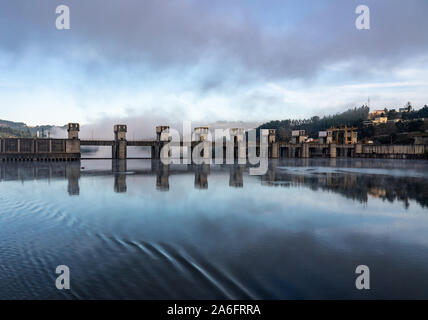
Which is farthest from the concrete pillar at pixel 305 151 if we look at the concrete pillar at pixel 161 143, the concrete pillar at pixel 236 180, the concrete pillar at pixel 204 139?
the concrete pillar at pixel 236 180

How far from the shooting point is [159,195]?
67.2ft

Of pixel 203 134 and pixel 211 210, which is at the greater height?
pixel 203 134

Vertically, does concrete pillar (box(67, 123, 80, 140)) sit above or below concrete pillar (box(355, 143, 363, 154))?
above

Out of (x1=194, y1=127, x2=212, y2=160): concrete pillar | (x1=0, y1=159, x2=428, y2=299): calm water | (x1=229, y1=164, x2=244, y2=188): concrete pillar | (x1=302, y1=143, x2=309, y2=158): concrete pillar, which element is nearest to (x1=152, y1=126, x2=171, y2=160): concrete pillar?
(x1=194, y1=127, x2=212, y2=160): concrete pillar

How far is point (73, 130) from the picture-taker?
7881 cm

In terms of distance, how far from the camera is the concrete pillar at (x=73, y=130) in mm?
78312

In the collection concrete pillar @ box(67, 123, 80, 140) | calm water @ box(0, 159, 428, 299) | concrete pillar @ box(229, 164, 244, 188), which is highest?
concrete pillar @ box(67, 123, 80, 140)

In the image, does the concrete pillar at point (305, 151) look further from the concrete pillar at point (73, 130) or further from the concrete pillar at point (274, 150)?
the concrete pillar at point (73, 130)

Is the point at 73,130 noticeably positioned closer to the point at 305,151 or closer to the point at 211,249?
the point at 211,249

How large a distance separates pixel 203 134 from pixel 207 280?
10529cm

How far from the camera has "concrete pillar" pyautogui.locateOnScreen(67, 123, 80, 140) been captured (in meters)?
78.3

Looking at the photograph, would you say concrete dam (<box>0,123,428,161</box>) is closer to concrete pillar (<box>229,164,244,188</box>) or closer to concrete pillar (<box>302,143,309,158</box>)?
concrete pillar (<box>302,143,309,158</box>)
